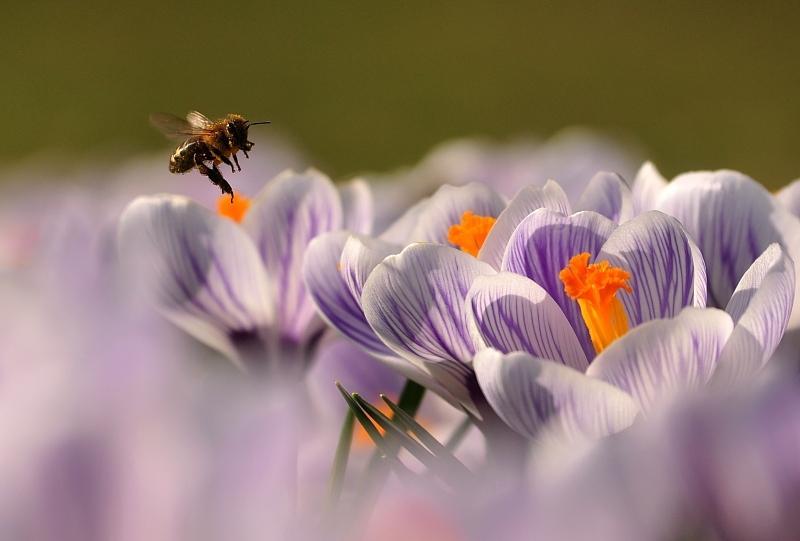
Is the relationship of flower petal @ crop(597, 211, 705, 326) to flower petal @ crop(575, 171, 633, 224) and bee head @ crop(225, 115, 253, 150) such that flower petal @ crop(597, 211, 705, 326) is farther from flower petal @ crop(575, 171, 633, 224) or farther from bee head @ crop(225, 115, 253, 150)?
bee head @ crop(225, 115, 253, 150)

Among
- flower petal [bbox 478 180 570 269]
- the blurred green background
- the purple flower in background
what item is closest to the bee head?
flower petal [bbox 478 180 570 269]

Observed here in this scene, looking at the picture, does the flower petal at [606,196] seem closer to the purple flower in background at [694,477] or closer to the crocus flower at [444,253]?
the crocus flower at [444,253]

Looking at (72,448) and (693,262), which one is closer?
(72,448)

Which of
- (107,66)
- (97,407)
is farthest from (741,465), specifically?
(107,66)

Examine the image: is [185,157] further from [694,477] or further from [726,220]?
[694,477]

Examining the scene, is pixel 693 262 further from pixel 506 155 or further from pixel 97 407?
pixel 506 155

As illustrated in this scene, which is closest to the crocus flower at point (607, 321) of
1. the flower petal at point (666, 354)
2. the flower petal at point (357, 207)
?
the flower petal at point (666, 354)

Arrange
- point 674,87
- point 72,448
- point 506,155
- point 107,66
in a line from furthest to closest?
1. point 107,66
2. point 674,87
3. point 506,155
4. point 72,448

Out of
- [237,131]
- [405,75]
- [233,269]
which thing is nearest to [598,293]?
[233,269]
